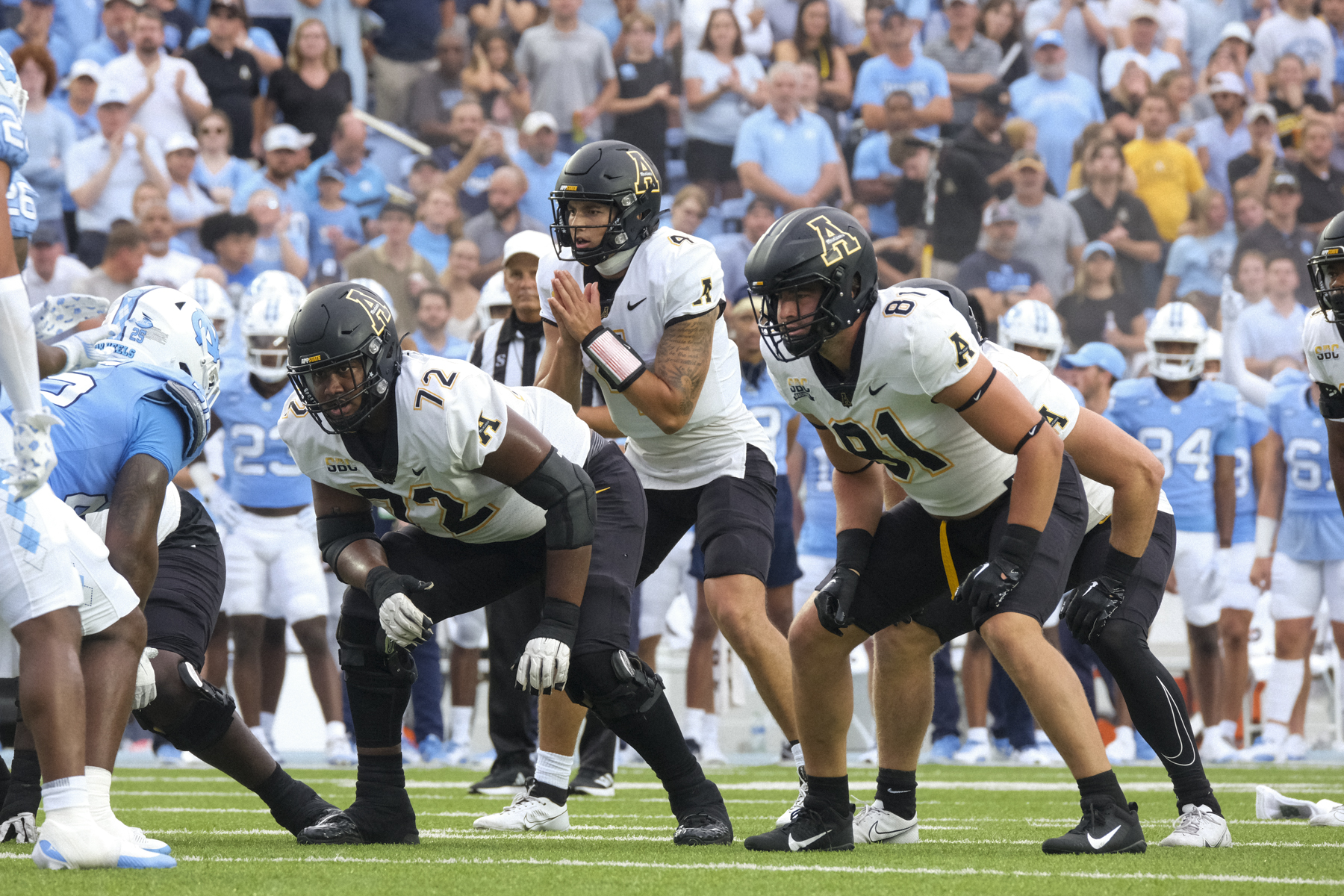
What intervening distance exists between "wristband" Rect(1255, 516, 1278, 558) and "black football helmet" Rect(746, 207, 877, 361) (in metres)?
5.86

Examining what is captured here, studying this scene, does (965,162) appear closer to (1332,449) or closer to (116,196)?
(116,196)

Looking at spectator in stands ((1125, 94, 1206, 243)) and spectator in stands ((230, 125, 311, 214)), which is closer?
spectator in stands ((230, 125, 311, 214))

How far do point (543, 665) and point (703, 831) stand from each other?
735 millimetres

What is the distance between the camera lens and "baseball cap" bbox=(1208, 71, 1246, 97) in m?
12.8

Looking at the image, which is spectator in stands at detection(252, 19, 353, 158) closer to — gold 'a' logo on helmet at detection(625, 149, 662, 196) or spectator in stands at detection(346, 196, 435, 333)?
spectator in stands at detection(346, 196, 435, 333)

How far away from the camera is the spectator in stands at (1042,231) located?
1170cm

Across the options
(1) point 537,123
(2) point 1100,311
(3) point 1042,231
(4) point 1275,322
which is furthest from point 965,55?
(1) point 537,123

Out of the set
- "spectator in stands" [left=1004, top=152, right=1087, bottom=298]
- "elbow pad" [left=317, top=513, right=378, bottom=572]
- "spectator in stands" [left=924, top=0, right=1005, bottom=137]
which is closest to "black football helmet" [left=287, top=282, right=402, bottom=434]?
"elbow pad" [left=317, top=513, right=378, bottom=572]

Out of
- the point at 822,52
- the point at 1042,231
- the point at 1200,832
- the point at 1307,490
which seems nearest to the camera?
the point at 1200,832

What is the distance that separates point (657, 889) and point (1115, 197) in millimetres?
9810

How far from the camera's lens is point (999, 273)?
1129 cm

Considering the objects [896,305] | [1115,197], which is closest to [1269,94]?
[1115,197]

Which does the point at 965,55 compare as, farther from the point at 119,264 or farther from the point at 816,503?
the point at 119,264

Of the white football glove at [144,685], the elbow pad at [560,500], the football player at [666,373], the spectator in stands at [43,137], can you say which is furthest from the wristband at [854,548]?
the spectator in stands at [43,137]
